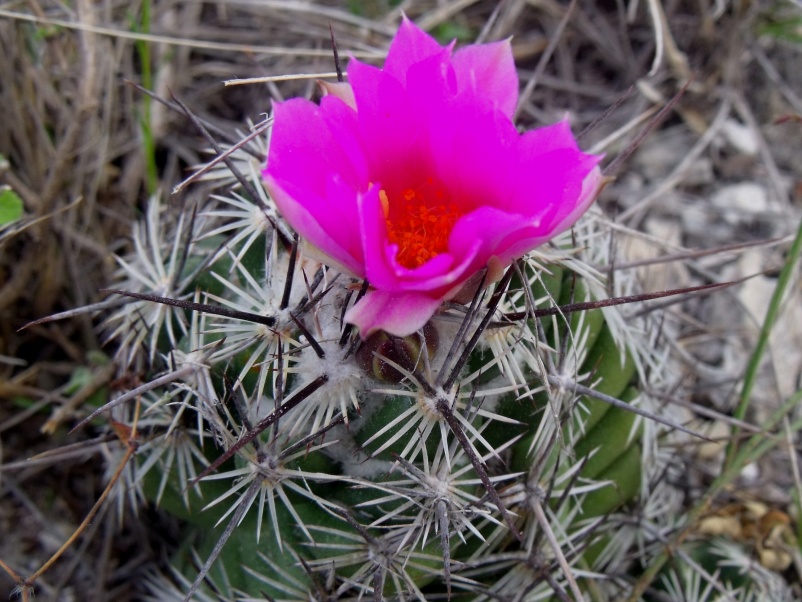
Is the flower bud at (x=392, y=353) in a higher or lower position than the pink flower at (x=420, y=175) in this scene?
lower

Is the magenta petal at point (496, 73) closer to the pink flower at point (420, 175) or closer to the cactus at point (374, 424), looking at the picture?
the pink flower at point (420, 175)

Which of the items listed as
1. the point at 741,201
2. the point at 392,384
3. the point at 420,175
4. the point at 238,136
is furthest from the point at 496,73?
the point at 741,201

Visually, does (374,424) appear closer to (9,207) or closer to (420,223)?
(420,223)

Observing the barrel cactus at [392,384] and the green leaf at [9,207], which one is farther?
the green leaf at [9,207]

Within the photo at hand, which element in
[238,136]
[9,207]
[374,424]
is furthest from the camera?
[238,136]

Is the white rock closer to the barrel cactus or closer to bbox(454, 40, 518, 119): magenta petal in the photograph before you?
the barrel cactus

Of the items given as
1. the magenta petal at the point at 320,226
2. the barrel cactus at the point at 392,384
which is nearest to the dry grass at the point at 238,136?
the barrel cactus at the point at 392,384

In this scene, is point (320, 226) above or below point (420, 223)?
above
